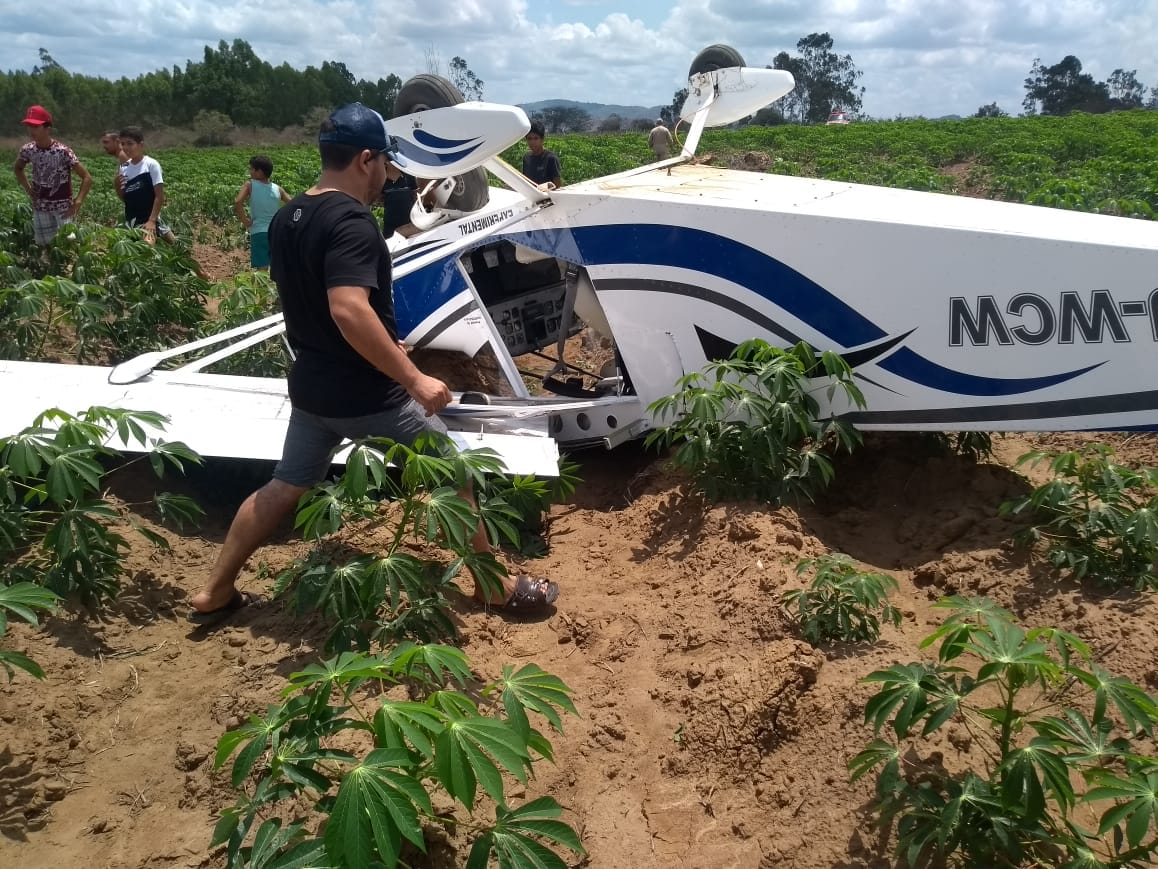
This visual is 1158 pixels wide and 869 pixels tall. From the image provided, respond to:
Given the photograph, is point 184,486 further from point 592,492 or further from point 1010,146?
point 1010,146

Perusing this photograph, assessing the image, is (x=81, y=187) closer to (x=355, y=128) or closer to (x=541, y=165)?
(x=541, y=165)

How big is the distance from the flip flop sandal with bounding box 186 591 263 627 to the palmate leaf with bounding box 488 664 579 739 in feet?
5.41

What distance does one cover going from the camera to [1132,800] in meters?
1.75

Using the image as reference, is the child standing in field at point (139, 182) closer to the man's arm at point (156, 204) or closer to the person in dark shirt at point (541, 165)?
the man's arm at point (156, 204)

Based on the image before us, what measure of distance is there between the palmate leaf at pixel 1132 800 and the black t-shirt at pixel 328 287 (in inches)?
88.2

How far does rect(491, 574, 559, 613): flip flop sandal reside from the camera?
3.32m

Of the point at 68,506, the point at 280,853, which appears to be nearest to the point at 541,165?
the point at 68,506

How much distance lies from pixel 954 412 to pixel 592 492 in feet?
5.83

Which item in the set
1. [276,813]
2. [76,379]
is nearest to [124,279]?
[76,379]

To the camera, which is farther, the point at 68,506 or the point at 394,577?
the point at 68,506

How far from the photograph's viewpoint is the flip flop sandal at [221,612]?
3.26 metres

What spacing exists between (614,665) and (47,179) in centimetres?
739

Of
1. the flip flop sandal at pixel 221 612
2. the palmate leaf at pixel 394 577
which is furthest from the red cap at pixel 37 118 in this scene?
the palmate leaf at pixel 394 577

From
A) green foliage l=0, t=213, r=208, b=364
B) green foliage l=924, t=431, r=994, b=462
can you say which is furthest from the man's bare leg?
green foliage l=0, t=213, r=208, b=364
